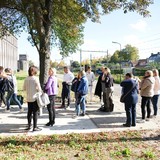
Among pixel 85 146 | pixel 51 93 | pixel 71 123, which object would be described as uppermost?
pixel 51 93

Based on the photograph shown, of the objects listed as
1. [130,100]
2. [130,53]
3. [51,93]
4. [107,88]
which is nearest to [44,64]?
[107,88]

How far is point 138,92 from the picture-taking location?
9.12 m

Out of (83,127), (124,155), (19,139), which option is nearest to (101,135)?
(83,127)

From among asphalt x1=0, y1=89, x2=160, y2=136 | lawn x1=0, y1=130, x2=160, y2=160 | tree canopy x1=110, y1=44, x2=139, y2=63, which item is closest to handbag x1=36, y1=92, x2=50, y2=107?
asphalt x1=0, y1=89, x2=160, y2=136

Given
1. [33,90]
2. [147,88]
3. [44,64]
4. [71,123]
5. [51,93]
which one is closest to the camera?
A: [33,90]

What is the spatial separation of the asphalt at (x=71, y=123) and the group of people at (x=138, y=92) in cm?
33

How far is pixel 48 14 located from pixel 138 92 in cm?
817

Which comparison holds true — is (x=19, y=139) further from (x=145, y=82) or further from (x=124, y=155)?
(x=145, y=82)

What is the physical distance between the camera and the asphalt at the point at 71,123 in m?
7.91

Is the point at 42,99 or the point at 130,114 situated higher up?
the point at 42,99

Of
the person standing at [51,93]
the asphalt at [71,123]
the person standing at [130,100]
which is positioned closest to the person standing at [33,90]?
the asphalt at [71,123]

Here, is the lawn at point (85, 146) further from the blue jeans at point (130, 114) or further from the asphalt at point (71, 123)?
the blue jeans at point (130, 114)

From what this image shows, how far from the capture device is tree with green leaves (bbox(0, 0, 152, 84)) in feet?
48.8

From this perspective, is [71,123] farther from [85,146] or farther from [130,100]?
[85,146]
